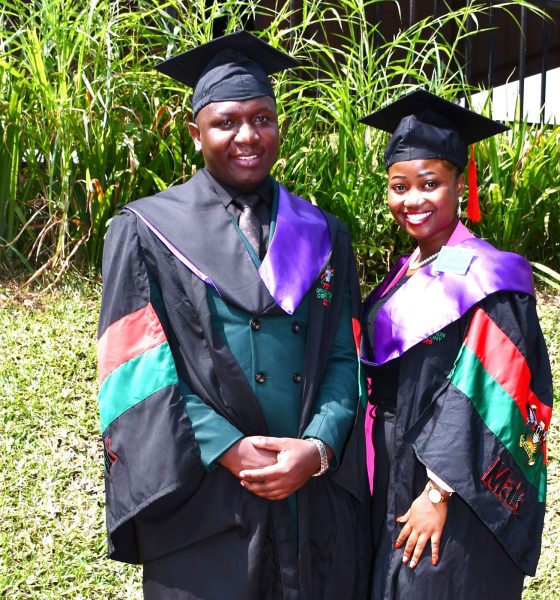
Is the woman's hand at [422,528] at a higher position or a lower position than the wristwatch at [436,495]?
lower

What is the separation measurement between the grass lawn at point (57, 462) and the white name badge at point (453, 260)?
1634 mm

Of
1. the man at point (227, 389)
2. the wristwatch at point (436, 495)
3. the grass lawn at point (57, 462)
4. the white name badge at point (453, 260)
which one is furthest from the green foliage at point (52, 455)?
the white name badge at point (453, 260)

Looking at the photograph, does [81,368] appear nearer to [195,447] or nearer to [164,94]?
[164,94]

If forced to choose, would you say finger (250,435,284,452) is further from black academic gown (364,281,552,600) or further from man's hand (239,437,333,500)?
black academic gown (364,281,552,600)

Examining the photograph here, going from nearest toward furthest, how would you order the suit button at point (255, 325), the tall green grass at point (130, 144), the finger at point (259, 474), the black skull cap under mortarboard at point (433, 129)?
the finger at point (259, 474) → the suit button at point (255, 325) → the black skull cap under mortarboard at point (433, 129) → the tall green grass at point (130, 144)

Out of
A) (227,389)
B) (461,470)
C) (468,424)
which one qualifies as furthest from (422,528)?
(227,389)

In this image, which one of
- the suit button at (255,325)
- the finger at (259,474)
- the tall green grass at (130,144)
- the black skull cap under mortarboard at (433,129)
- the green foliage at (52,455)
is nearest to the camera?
the finger at (259,474)

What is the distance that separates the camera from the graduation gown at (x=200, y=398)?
255 cm

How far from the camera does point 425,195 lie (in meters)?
2.89

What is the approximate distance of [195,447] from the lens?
255cm

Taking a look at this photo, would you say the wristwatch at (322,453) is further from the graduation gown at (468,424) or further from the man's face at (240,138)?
the man's face at (240,138)

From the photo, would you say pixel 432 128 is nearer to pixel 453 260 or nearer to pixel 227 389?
pixel 453 260

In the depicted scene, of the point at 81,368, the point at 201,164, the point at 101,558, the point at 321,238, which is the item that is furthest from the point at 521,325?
the point at 201,164

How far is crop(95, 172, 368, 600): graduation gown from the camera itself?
255 centimetres
